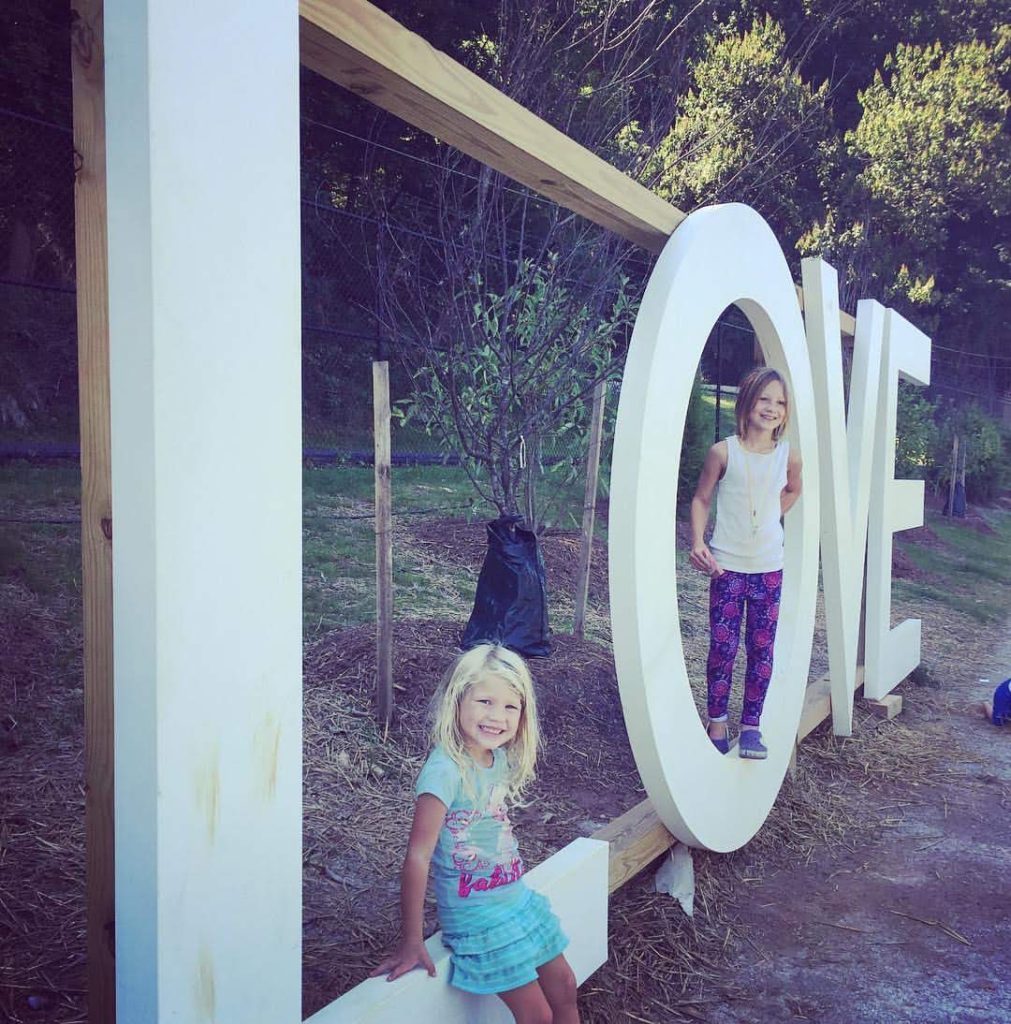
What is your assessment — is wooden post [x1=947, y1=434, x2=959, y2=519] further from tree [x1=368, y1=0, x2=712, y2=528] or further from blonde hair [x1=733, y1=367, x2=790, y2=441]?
blonde hair [x1=733, y1=367, x2=790, y2=441]

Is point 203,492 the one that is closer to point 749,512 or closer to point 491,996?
point 491,996

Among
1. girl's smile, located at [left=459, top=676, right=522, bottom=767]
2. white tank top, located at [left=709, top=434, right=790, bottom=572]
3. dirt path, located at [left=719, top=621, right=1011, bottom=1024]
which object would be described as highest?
white tank top, located at [left=709, top=434, right=790, bottom=572]

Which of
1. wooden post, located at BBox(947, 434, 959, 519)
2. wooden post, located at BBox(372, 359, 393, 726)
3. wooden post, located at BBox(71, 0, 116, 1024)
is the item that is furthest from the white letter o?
wooden post, located at BBox(947, 434, 959, 519)

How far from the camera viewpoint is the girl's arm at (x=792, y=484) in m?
3.59

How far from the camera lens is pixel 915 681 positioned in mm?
6152

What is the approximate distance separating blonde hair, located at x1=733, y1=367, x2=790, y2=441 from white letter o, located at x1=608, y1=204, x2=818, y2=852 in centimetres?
19

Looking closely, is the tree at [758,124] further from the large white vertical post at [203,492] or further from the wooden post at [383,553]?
the large white vertical post at [203,492]

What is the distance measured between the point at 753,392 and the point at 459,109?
169 centimetres

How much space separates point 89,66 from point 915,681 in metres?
6.05

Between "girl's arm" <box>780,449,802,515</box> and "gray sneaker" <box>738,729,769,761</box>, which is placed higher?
"girl's arm" <box>780,449,802,515</box>

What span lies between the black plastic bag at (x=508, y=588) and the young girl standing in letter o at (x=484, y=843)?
2602 millimetres

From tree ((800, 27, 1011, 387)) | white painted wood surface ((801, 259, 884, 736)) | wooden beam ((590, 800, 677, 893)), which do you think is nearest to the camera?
wooden beam ((590, 800, 677, 893))

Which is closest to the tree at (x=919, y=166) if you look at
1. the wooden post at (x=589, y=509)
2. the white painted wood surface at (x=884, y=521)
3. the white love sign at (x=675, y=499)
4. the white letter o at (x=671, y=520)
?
the white painted wood surface at (x=884, y=521)

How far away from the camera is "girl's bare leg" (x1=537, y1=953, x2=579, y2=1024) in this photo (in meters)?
1.80
